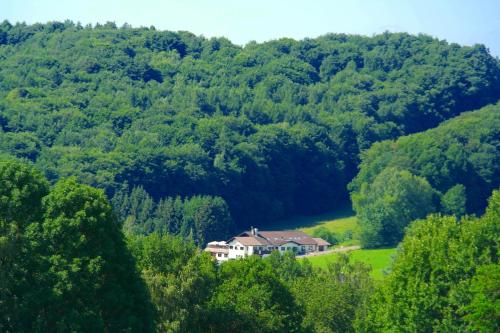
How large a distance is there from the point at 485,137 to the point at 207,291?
129m

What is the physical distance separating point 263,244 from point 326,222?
81.5 feet

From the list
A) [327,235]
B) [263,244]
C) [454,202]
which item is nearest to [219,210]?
[263,244]

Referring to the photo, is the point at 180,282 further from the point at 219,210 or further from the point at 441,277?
the point at 219,210

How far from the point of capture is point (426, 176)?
519 feet

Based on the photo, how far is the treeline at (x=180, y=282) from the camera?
44969mm

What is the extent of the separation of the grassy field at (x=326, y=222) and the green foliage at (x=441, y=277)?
8296cm

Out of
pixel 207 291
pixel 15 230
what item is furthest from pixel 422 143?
pixel 15 230

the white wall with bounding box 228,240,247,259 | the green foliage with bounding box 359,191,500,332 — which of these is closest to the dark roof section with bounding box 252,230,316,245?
the white wall with bounding box 228,240,247,259

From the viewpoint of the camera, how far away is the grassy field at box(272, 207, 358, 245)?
147387mm

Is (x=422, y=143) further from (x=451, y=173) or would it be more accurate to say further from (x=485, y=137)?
(x=485, y=137)

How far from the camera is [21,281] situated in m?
44.8

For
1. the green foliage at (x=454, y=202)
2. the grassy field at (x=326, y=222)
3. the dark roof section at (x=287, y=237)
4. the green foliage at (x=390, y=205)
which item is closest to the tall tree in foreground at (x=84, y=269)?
the green foliage at (x=390, y=205)

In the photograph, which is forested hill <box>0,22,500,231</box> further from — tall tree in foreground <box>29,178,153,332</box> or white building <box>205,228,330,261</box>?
tall tree in foreground <box>29,178,153,332</box>

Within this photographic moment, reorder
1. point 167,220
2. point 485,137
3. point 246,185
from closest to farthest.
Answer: point 167,220 → point 246,185 → point 485,137
